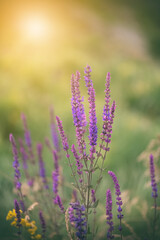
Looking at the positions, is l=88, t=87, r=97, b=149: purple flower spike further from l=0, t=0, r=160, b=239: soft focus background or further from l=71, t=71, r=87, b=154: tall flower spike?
l=0, t=0, r=160, b=239: soft focus background

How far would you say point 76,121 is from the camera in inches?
35.7

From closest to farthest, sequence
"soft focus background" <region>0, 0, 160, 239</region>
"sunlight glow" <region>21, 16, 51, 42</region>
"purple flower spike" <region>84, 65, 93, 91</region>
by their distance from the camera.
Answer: "purple flower spike" <region>84, 65, 93, 91</region> < "soft focus background" <region>0, 0, 160, 239</region> < "sunlight glow" <region>21, 16, 51, 42</region>

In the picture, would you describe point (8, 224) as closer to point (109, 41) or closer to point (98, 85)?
point (98, 85)

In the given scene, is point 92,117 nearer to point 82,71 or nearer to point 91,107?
point 91,107

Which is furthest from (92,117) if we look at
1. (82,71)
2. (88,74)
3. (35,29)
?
(35,29)

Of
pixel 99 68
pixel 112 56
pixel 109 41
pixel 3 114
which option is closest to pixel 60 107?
pixel 3 114

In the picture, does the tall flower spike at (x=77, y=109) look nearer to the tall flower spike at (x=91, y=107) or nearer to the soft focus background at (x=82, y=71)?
the tall flower spike at (x=91, y=107)

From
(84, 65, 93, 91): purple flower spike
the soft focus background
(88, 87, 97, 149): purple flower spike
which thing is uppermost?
the soft focus background

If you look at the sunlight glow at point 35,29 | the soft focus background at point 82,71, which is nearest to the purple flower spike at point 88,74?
the soft focus background at point 82,71

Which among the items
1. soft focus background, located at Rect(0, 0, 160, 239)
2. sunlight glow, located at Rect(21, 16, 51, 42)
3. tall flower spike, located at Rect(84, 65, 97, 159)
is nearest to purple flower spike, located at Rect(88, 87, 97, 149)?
tall flower spike, located at Rect(84, 65, 97, 159)

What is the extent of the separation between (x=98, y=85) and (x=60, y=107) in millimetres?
1600

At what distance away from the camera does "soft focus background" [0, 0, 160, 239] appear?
96.3 inches

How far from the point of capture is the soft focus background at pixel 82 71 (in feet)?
8.02

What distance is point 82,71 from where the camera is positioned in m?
5.03
